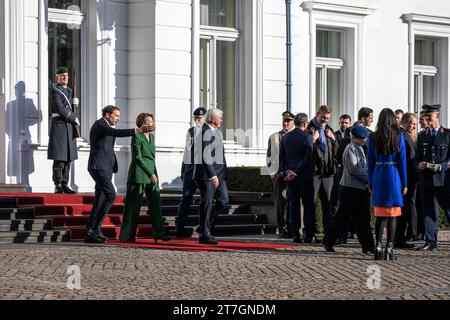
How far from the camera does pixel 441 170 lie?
17.1 metres

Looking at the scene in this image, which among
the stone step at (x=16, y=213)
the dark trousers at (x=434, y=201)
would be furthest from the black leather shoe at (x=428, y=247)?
the stone step at (x=16, y=213)

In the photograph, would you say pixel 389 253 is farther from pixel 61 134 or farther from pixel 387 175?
pixel 61 134

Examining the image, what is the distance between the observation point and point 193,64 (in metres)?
22.5

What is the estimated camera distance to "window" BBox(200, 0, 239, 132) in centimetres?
2359

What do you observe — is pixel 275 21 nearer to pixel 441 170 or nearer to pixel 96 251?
pixel 441 170

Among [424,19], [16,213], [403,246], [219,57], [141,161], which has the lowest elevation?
[403,246]

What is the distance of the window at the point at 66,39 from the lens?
837 inches

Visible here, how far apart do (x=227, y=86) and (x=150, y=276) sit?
11.4 m

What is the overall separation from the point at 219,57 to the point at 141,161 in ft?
22.3

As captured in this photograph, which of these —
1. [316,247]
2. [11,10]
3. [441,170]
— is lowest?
[316,247]

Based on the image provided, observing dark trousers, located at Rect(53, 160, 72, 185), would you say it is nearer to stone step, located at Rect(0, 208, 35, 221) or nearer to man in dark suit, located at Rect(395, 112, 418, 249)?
stone step, located at Rect(0, 208, 35, 221)

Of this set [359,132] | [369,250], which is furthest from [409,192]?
[359,132]
